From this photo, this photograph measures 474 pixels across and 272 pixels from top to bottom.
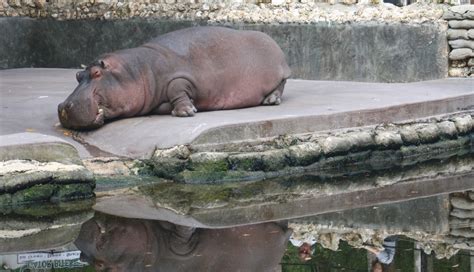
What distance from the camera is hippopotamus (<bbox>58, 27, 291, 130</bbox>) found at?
1106 cm

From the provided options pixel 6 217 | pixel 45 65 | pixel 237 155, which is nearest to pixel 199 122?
pixel 237 155

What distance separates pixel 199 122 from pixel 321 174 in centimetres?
120

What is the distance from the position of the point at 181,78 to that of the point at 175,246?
3.71 metres

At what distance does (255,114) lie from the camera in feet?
37.4

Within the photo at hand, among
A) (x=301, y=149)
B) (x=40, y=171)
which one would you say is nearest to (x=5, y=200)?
(x=40, y=171)

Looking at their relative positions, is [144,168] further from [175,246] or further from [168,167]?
[175,246]

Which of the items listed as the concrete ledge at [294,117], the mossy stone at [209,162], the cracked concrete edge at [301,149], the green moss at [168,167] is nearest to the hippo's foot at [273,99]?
the concrete ledge at [294,117]

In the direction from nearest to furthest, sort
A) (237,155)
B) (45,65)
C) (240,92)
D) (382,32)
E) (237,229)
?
(237,229) → (237,155) → (240,92) → (382,32) → (45,65)

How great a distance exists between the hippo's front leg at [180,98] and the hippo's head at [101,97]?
0.32 m

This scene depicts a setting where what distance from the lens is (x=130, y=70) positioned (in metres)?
11.2

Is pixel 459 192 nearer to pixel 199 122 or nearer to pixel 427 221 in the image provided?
pixel 427 221

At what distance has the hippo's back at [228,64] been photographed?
38.2ft

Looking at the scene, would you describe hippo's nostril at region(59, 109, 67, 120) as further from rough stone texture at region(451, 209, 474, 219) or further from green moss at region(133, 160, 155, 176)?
rough stone texture at region(451, 209, 474, 219)

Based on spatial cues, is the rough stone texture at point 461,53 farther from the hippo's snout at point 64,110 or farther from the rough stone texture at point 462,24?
the hippo's snout at point 64,110
